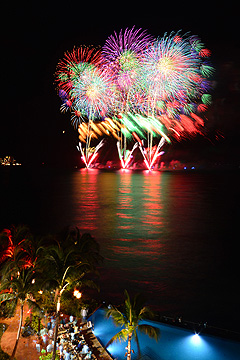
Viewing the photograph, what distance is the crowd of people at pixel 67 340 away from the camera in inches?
544

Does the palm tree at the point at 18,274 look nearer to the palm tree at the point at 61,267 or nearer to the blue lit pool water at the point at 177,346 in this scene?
the palm tree at the point at 61,267

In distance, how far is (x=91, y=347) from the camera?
14641 mm

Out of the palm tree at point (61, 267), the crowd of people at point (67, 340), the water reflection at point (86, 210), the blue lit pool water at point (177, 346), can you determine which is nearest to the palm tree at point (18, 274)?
the palm tree at point (61, 267)

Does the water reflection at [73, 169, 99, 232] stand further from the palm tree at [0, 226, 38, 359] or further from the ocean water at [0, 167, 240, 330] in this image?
the palm tree at [0, 226, 38, 359]

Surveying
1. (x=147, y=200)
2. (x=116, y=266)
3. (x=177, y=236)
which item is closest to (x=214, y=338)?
(x=116, y=266)

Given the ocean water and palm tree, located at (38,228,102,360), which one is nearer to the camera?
palm tree, located at (38,228,102,360)

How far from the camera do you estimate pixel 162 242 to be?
120 ft

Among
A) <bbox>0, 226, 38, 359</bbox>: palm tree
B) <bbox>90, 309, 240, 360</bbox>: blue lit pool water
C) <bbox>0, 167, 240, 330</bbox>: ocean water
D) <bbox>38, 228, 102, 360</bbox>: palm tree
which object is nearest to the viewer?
<bbox>0, 226, 38, 359</bbox>: palm tree

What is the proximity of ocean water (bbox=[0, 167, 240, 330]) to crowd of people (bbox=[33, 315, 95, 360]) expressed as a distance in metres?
6.63

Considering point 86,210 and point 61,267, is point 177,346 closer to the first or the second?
point 61,267

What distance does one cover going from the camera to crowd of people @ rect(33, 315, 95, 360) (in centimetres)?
1383

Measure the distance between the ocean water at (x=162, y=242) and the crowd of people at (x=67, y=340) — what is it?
6.63m

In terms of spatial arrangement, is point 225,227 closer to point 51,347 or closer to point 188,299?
point 188,299

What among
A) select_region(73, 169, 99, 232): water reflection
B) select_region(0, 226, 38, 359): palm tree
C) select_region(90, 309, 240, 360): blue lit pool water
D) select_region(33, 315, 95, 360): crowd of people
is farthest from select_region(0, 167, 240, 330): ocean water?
select_region(0, 226, 38, 359): palm tree
